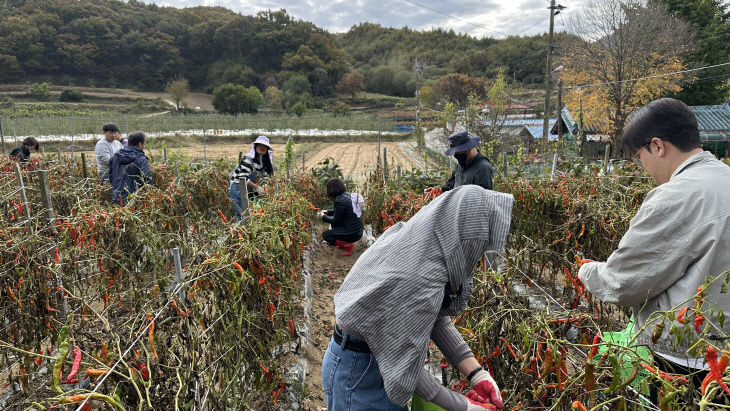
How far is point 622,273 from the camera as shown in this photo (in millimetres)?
1465

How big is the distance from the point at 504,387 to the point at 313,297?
290cm

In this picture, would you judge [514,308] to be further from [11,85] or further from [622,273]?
[11,85]

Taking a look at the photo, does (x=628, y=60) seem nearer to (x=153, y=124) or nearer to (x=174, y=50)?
(x=153, y=124)

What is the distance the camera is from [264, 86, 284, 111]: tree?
50.6m

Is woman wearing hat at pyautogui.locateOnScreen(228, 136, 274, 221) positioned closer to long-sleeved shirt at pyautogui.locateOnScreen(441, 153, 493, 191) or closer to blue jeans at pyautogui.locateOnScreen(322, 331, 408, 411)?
long-sleeved shirt at pyautogui.locateOnScreen(441, 153, 493, 191)

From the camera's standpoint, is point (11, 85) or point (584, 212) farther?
point (11, 85)

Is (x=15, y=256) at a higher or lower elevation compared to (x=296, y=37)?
lower

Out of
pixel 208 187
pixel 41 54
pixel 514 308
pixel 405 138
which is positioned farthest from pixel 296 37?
pixel 514 308

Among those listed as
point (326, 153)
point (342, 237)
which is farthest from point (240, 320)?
point (326, 153)

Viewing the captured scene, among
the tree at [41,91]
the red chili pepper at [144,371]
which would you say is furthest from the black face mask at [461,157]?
the tree at [41,91]

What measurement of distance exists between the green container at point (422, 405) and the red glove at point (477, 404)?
3.8 inches

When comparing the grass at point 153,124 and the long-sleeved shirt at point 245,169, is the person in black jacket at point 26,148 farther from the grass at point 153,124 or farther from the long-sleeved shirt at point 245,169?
the grass at point 153,124

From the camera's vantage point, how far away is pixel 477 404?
4.14 feet

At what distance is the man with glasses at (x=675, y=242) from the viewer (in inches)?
53.0
